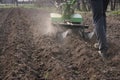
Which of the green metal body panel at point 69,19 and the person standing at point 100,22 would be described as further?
the green metal body panel at point 69,19

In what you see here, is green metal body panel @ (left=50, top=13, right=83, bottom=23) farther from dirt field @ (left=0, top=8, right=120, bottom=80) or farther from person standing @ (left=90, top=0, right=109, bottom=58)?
person standing @ (left=90, top=0, right=109, bottom=58)

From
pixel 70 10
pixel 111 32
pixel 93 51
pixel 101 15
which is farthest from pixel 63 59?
pixel 111 32

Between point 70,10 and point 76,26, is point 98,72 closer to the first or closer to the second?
point 76,26

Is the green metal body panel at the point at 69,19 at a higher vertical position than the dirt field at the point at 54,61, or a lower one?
higher

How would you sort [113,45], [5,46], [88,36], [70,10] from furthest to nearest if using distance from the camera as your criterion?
1. [70,10]
2. [88,36]
3. [5,46]
4. [113,45]

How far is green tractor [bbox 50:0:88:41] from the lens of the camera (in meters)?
9.82

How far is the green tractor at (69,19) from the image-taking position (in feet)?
32.2

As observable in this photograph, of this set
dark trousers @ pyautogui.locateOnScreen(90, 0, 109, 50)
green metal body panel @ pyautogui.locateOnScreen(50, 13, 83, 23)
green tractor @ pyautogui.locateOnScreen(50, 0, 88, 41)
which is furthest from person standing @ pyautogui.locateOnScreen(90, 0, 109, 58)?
green metal body panel @ pyautogui.locateOnScreen(50, 13, 83, 23)

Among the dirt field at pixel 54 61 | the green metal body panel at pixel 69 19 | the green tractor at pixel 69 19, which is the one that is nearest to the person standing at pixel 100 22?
the dirt field at pixel 54 61

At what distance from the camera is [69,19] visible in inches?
405

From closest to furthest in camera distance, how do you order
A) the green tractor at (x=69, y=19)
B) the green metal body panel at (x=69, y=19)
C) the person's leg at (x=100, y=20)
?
the person's leg at (x=100, y=20), the green tractor at (x=69, y=19), the green metal body panel at (x=69, y=19)

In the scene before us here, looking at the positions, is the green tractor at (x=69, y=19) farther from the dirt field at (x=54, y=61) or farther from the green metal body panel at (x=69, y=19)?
the dirt field at (x=54, y=61)

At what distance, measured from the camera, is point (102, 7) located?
7211mm

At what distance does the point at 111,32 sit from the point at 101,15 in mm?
3975
